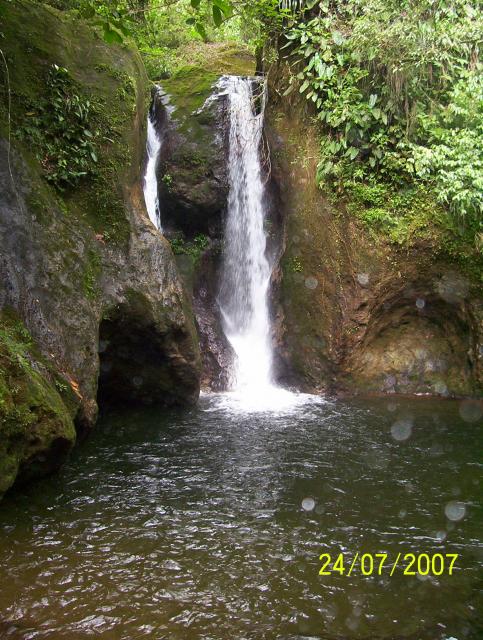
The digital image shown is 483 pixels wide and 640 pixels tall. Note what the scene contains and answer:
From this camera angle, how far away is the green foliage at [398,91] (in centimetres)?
1035

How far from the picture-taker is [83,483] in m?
6.02

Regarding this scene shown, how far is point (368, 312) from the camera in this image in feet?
35.2

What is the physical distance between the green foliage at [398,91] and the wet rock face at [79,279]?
3.92m

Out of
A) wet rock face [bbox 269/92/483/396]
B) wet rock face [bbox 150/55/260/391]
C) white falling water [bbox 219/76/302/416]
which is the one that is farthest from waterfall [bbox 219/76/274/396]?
wet rock face [bbox 269/92/483/396]

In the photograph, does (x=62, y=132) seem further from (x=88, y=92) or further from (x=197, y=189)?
(x=197, y=189)

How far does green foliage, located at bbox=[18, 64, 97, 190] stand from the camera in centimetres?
783

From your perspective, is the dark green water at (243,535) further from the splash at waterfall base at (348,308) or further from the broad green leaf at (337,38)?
the broad green leaf at (337,38)

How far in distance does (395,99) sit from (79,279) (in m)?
7.55

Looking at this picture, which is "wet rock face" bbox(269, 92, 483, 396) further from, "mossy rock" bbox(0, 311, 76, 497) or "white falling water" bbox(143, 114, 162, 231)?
"mossy rock" bbox(0, 311, 76, 497)

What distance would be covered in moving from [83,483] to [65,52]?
6.92 metres

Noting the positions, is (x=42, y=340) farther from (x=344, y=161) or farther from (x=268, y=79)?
(x=268, y=79)

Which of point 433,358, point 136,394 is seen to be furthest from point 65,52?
point 433,358

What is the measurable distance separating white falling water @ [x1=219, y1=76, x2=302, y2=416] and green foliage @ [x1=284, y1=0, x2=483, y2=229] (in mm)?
1942

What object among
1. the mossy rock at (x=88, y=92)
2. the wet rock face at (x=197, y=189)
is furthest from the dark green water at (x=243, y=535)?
the wet rock face at (x=197, y=189)
